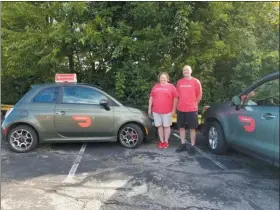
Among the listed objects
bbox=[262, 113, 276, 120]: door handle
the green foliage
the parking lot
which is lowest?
the parking lot

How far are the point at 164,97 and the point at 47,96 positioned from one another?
243 cm

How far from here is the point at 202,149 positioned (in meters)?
6.51

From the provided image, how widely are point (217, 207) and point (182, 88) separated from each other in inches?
110

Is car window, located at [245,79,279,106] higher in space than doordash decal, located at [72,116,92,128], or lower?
higher

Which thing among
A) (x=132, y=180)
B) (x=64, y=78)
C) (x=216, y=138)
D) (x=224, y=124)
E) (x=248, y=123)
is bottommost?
(x=132, y=180)

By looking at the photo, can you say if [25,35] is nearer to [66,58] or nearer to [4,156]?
[66,58]

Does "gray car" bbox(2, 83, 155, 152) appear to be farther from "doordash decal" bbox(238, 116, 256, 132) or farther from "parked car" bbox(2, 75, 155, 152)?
"doordash decal" bbox(238, 116, 256, 132)

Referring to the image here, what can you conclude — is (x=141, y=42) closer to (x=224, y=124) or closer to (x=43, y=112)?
(x=43, y=112)

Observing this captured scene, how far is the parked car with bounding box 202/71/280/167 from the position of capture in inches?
175

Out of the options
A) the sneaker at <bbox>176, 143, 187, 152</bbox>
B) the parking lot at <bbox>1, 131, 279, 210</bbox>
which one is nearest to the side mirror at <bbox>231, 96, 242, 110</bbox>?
the parking lot at <bbox>1, 131, 279, 210</bbox>

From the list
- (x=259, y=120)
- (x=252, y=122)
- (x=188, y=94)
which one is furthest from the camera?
(x=188, y=94)

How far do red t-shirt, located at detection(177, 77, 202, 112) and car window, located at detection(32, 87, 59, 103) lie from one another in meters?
2.57

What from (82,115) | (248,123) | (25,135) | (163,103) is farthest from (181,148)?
(25,135)

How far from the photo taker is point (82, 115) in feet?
20.4
